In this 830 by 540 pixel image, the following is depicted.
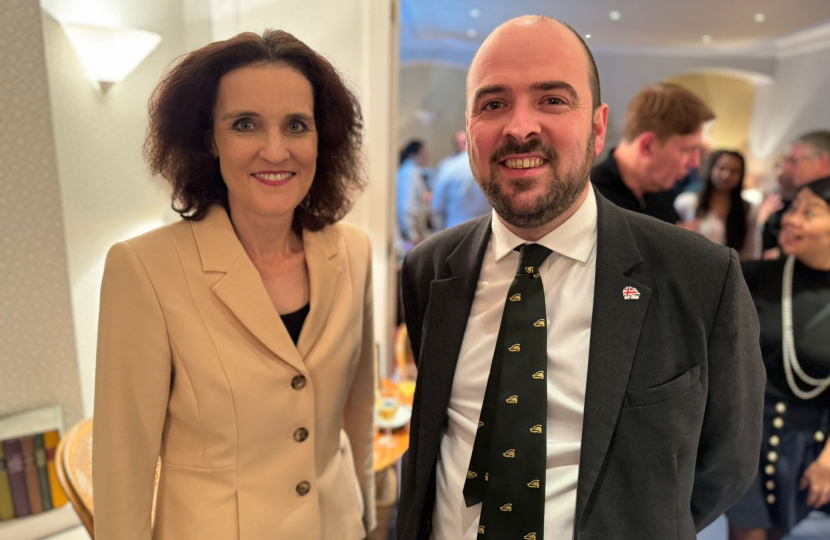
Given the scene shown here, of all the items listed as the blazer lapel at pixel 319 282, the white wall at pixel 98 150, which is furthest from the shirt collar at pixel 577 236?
the white wall at pixel 98 150

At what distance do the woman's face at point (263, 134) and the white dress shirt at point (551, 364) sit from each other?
54cm

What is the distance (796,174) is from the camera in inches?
72.7

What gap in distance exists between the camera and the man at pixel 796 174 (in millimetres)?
1791

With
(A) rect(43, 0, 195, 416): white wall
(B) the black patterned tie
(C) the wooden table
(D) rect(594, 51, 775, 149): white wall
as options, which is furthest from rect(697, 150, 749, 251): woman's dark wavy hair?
(A) rect(43, 0, 195, 416): white wall

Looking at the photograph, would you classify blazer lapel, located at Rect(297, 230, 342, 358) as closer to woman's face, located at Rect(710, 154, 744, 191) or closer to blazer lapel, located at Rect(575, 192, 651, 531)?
blazer lapel, located at Rect(575, 192, 651, 531)

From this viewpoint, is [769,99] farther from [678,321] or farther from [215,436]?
[215,436]

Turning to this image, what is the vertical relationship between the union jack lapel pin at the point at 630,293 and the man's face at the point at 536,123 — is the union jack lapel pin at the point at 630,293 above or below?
below

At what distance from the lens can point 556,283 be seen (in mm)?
1153

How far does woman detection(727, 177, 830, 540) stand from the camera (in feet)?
5.54

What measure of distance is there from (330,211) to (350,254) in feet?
0.47

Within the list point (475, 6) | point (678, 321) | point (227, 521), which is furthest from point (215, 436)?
point (475, 6)

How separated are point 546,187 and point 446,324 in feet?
1.39

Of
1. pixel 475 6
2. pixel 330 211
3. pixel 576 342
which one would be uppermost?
pixel 475 6

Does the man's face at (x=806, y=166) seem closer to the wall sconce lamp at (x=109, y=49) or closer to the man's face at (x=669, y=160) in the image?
the man's face at (x=669, y=160)
